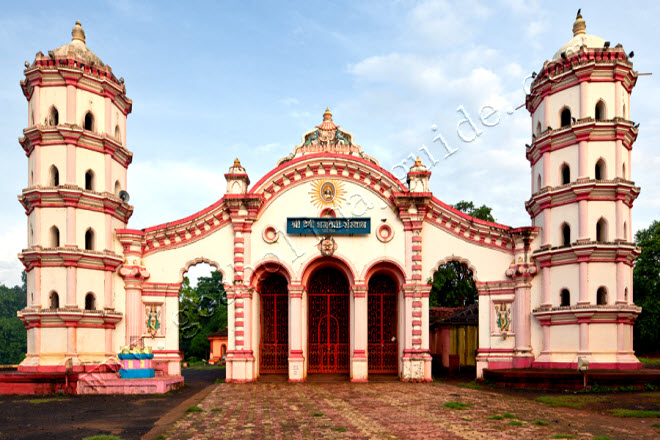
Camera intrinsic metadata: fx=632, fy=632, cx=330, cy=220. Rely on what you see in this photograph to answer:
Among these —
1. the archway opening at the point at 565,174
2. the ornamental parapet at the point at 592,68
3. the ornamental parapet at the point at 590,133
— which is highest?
the ornamental parapet at the point at 592,68

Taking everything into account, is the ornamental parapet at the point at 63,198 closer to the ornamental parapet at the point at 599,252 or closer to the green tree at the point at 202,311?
the ornamental parapet at the point at 599,252

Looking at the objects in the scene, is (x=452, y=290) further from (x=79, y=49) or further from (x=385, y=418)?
(x=385, y=418)

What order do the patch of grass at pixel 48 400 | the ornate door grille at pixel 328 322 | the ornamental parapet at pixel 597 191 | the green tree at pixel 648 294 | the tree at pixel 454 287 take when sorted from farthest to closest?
the tree at pixel 454 287
the green tree at pixel 648 294
the ornate door grille at pixel 328 322
the ornamental parapet at pixel 597 191
the patch of grass at pixel 48 400

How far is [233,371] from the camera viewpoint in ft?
87.1

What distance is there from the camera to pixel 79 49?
26109 mm

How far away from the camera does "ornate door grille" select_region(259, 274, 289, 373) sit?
94.5 ft

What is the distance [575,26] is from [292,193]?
1396cm

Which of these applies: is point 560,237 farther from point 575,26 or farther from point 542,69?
point 575,26

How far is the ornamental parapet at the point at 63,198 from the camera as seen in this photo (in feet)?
80.5

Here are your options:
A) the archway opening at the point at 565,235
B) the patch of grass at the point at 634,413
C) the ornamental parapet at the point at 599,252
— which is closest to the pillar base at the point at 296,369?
the ornamental parapet at the point at 599,252

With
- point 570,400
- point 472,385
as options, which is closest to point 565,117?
point 472,385

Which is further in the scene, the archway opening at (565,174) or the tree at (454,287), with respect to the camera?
the tree at (454,287)

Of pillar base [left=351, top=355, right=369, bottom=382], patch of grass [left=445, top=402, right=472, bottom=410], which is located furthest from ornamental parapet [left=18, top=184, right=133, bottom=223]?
patch of grass [left=445, top=402, right=472, bottom=410]

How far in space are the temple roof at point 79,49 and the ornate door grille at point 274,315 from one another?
11981 mm
